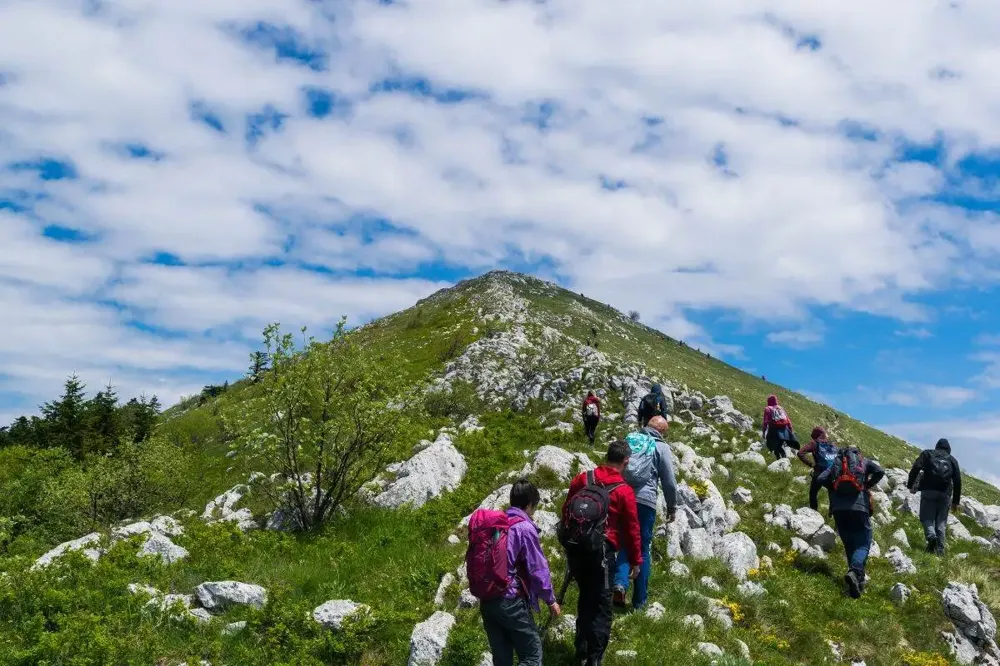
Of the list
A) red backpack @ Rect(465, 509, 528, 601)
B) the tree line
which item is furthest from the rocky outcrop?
the tree line

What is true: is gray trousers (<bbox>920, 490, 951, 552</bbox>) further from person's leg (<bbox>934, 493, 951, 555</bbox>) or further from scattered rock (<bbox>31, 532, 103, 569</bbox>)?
scattered rock (<bbox>31, 532, 103, 569</bbox>)

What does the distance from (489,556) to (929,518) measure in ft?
44.4

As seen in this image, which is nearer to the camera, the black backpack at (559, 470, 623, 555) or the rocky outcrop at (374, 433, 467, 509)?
the black backpack at (559, 470, 623, 555)

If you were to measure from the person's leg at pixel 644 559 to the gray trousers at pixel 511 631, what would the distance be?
102 inches

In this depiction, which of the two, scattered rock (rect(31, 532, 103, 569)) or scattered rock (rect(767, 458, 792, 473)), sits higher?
scattered rock (rect(767, 458, 792, 473))

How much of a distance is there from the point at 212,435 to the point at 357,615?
39373mm

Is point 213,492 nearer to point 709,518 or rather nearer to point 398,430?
point 398,430

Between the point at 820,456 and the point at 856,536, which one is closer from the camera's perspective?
the point at 856,536

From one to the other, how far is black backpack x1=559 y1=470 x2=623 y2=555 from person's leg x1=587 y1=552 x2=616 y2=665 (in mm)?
449

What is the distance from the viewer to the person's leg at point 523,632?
6980mm

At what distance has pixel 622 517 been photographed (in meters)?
8.50

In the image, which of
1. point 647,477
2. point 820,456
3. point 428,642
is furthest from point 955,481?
point 428,642

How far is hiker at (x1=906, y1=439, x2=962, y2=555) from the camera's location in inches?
579

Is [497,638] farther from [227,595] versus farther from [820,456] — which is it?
[820,456]
